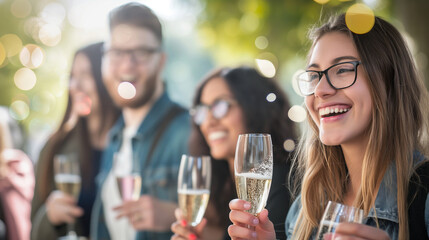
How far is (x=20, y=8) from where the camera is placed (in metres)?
2.64

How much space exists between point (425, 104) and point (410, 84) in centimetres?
7

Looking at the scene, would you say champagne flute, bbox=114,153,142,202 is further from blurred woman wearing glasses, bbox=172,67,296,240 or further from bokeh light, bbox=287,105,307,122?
bokeh light, bbox=287,105,307,122

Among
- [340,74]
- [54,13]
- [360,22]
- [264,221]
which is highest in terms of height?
[54,13]

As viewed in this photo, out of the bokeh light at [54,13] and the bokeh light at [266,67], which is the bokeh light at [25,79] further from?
the bokeh light at [266,67]

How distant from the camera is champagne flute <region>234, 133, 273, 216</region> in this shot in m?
1.00

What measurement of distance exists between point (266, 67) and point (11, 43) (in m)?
1.65

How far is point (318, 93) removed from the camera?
1064 millimetres

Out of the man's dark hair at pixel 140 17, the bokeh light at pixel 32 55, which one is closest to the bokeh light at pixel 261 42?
the man's dark hair at pixel 140 17

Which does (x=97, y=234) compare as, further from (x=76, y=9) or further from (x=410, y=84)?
(x=410, y=84)

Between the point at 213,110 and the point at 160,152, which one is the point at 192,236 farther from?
the point at 160,152

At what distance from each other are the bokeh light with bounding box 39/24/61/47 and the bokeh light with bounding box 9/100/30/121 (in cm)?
39

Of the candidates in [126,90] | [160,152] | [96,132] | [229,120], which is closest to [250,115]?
[229,120]

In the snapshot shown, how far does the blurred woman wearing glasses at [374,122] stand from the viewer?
98 centimetres

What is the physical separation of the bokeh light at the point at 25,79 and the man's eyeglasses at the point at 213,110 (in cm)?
127
